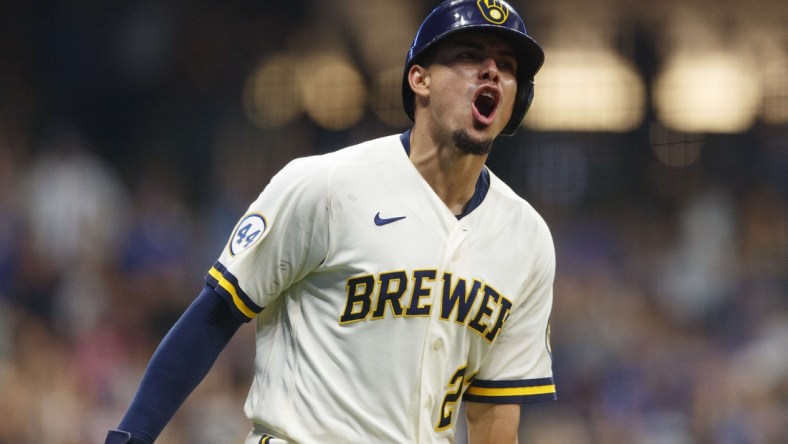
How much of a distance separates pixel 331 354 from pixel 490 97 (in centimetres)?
67

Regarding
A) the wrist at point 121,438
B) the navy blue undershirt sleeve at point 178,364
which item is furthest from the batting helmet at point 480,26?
the wrist at point 121,438

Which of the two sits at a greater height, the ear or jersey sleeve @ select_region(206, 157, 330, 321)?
the ear

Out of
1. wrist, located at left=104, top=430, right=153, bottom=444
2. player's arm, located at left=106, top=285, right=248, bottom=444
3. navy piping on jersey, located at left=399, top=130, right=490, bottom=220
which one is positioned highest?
navy piping on jersey, located at left=399, top=130, right=490, bottom=220

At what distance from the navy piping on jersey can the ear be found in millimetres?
112

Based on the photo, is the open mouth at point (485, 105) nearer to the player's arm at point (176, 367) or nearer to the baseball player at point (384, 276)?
the baseball player at point (384, 276)

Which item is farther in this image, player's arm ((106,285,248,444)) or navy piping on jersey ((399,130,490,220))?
navy piping on jersey ((399,130,490,220))

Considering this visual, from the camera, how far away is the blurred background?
233 inches

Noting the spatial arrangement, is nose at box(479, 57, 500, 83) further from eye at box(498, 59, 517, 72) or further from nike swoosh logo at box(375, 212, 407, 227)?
nike swoosh logo at box(375, 212, 407, 227)

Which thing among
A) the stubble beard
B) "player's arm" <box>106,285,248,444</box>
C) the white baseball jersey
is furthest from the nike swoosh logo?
"player's arm" <box>106,285,248,444</box>

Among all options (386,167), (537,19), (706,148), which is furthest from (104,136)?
(386,167)

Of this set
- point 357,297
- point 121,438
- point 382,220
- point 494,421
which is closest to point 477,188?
point 382,220

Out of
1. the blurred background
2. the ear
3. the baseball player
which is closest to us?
the baseball player

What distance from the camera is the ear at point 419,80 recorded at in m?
2.52

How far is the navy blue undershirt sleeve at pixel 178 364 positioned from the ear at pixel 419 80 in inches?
25.9
